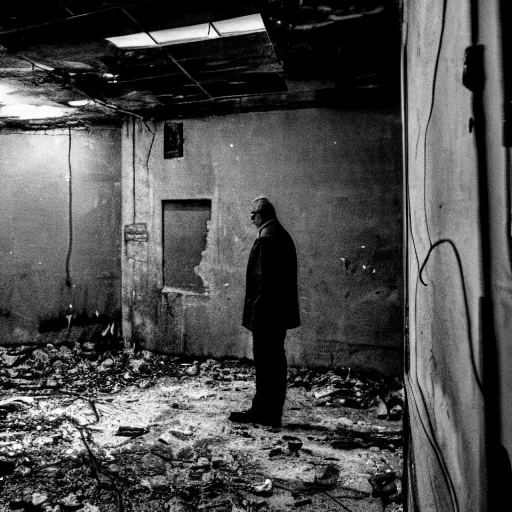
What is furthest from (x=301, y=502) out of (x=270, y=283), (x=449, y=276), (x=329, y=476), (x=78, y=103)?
(x=78, y=103)

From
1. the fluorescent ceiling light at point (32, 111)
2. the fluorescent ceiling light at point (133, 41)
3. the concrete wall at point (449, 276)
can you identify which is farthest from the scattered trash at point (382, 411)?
the fluorescent ceiling light at point (32, 111)

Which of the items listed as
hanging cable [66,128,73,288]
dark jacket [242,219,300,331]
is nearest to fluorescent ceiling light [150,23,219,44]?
dark jacket [242,219,300,331]

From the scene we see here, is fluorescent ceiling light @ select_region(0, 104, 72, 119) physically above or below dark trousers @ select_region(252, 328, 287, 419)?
above

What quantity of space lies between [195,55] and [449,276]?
392 centimetres

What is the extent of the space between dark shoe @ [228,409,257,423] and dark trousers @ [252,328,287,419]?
15 centimetres

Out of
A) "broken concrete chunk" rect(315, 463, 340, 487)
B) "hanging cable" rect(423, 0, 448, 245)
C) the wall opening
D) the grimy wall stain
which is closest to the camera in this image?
"hanging cable" rect(423, 0, 448, 245)

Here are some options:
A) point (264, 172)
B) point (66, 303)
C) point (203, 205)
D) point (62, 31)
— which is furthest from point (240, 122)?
point (66, 303)

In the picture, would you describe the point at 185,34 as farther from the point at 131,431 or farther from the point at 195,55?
the point at 131,431

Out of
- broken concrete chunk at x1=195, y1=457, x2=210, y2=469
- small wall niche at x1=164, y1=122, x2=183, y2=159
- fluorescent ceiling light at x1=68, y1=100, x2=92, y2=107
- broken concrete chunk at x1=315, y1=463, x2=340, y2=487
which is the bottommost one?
broken concrete chunk at x1=315, y1=463, x2=340, y2=487

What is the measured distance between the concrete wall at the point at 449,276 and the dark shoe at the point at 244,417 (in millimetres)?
2676

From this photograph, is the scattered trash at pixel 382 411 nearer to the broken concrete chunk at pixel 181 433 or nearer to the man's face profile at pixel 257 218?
the broken concrete chunk at pixel 181 433

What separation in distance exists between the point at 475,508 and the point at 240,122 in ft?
19.3

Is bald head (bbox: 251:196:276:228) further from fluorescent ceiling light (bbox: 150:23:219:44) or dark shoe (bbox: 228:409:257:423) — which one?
dark shoe (bbox: 228:409:257:423)

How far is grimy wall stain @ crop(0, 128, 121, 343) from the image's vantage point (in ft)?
23.2
